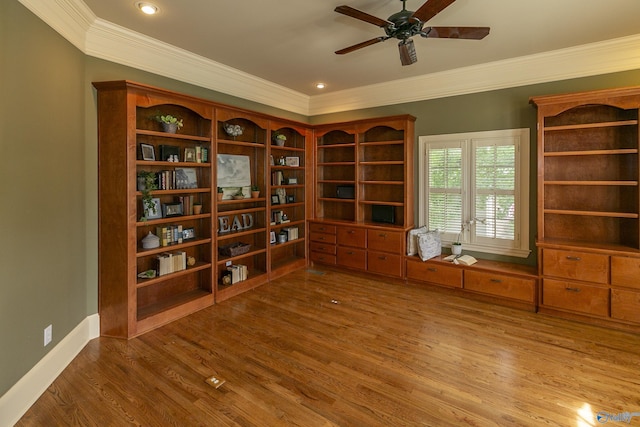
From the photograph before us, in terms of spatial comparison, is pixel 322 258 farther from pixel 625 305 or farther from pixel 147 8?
pixel 147 8

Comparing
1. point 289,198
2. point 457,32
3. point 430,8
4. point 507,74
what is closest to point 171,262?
point 289,198

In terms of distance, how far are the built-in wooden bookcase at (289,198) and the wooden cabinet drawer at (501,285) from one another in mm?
2621

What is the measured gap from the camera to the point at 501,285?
3754 millimetres

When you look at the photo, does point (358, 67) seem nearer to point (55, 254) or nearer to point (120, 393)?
point (55, 254)

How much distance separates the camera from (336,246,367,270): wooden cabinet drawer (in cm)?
486

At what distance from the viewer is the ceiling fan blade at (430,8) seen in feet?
6.68

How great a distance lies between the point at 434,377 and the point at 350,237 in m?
2.74

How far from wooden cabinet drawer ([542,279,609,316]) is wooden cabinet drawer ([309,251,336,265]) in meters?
2.85

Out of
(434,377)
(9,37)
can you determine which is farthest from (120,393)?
(9,37)

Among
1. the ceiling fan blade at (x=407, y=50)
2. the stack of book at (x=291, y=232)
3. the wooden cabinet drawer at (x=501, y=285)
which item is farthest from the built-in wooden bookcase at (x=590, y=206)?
the stack of book at (x=291, y=232)

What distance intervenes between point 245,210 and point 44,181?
2133 mm

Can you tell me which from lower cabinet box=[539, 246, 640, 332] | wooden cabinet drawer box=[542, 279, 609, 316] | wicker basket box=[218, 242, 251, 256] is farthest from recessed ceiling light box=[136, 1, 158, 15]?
wooden cabinet drawer box=[542, 279, 609, 316]

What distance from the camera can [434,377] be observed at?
240cm

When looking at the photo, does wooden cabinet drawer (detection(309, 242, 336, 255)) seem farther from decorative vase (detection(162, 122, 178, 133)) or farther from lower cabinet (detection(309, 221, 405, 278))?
decorative vase (detection(162, 122, 178, 133))
